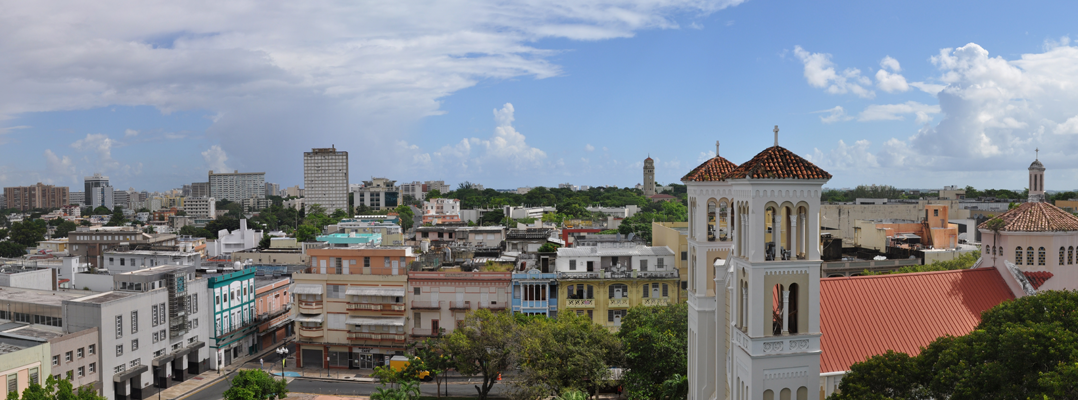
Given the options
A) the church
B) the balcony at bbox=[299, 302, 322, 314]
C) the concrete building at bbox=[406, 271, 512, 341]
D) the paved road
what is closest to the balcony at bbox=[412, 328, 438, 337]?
the concrete building at bbox=[406, 271, 512, 341]

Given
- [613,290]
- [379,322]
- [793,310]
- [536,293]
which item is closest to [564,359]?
[536,293]

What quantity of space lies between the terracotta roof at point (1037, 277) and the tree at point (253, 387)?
44994mm

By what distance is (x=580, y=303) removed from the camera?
58.5 meters

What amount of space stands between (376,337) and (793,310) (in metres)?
42.1

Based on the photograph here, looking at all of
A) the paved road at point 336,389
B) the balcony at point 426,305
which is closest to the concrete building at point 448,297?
the balcony at point 426,305

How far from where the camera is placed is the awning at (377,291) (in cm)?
5888

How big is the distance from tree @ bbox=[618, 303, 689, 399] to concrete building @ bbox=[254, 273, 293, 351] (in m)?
41.8

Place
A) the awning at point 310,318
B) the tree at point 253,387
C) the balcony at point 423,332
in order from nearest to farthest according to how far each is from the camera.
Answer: the tree at point 253,387 → the balcony at point 423,332 → the awning at point 310,318

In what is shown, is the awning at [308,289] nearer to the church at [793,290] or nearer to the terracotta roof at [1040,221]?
the church at [793,290]

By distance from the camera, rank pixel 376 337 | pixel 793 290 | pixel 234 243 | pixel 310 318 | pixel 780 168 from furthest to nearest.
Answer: pixel 234 243, pixel 310 318, pixel 376 337, pixel 793 290, pixel 780 168

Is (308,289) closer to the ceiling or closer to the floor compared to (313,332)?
closer to the ceiling

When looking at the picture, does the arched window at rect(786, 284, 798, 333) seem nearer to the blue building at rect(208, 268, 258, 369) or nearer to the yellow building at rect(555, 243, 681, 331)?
the yellow building at rect(555, 243, 681, 331)

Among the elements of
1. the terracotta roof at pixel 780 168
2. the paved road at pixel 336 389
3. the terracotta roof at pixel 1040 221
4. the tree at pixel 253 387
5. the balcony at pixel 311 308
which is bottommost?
the paved road at pixel 336 389

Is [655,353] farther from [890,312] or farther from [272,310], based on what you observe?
[272,310]
